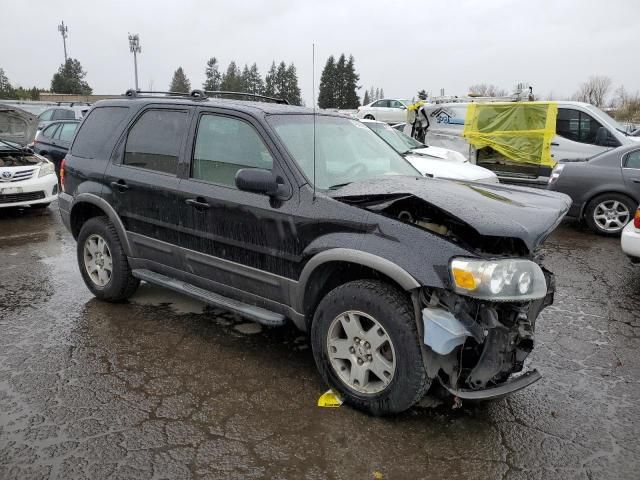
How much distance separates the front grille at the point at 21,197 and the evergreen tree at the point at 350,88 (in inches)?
1772

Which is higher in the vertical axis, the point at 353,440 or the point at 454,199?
the point at 454,199

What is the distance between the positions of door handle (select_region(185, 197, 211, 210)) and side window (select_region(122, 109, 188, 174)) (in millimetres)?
367

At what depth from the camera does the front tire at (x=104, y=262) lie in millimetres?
4648

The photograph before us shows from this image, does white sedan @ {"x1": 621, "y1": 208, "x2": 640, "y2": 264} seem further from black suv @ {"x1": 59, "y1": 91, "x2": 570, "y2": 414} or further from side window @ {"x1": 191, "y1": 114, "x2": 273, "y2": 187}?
side window @ {"x1": 191, "y1": 114, "x2": 273, "y2": 187}

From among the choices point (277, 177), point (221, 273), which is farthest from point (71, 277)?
point (277, 177)

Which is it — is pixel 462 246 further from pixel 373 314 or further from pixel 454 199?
pixel 373 314

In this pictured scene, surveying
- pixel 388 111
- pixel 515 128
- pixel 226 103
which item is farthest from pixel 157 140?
pixel 388 111

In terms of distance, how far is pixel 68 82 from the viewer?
58.7m

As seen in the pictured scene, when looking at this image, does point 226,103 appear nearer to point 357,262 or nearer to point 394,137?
point 357,262

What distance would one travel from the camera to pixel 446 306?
2818mm

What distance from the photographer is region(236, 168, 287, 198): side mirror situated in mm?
3311

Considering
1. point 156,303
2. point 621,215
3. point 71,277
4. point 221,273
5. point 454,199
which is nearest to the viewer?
point 454,199

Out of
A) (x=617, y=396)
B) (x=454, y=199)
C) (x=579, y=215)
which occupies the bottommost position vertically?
(x=617, y=396)

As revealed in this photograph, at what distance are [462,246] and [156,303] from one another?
3219 millimetres
